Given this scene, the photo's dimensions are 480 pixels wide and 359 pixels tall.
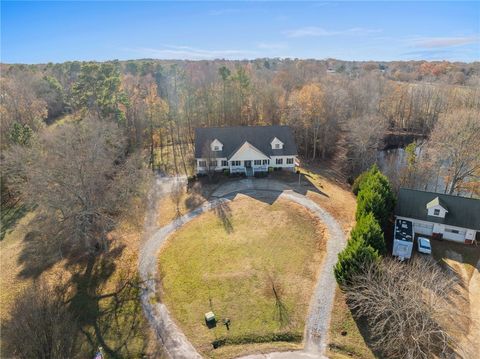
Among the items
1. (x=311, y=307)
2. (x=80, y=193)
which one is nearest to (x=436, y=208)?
(x=311, y=307)

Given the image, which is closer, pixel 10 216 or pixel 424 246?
pixel 424 246

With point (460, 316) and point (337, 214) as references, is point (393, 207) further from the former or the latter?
point (460, 316)

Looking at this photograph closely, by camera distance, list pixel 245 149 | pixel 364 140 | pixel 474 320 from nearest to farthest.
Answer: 1. pixel 474 320
2. pixel 245 149
3. pixel 364 140

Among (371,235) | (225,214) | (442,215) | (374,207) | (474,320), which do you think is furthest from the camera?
(225,214)

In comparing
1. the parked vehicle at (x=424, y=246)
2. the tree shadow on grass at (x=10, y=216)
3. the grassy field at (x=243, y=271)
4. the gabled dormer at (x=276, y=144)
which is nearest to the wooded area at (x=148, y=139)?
the tree shadow on grass at (x=10, y=216)

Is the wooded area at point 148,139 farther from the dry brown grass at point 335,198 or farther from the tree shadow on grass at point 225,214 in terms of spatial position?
the tree shadow on grass at point 225,214

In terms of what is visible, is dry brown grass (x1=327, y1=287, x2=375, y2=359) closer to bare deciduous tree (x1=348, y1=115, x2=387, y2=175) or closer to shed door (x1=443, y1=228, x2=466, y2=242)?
shed door (x1=443, y1=228, x2=466, y2=242)

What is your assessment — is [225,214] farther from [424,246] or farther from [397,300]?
[397,300]
